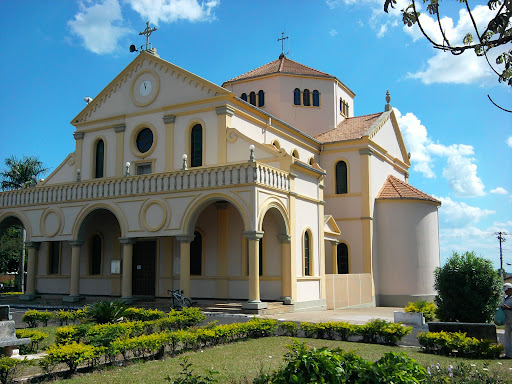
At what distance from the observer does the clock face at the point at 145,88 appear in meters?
27.0

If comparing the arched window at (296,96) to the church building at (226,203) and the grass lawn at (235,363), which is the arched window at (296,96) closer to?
the church building at (226,203)

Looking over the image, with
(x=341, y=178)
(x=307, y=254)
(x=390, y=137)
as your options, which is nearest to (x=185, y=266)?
(x=307, y=254)

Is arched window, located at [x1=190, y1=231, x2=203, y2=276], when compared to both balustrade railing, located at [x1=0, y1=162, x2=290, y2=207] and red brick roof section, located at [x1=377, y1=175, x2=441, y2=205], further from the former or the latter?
red brick roof section, located at [x1=377, y1=175, x2=441, y2=205]

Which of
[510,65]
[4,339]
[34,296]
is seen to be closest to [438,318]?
[510,65]

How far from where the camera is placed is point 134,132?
89.2 feet

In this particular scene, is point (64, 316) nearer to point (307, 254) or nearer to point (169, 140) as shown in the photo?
point (169, 140)

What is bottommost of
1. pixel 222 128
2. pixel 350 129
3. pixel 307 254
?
pixel 307 254

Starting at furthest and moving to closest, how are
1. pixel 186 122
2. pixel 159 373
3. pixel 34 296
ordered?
pixel 34 296 → pixel 186 122 → pixel 159 373

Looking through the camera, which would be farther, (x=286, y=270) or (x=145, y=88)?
(x=145, y=88)

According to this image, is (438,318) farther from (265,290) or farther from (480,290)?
(265,290)

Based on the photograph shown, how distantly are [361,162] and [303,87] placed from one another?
6.91 m

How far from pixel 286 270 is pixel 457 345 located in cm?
992

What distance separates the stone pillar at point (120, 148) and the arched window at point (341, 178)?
1299 centimetres

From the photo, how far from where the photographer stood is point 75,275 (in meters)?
25.4
